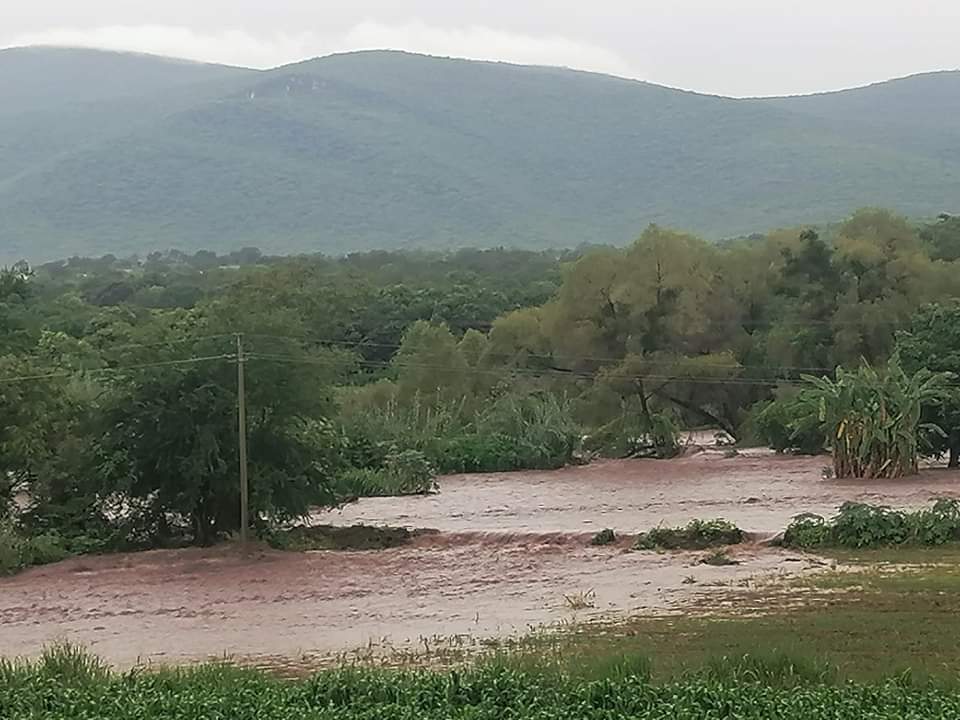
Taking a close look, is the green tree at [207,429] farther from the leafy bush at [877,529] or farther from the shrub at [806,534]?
the leafy bush at [877,529]

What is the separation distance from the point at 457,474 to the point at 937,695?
29304mm

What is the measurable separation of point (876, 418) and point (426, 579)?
1359cm

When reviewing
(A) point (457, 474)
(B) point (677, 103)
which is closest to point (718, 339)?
(A) point (457, 474)

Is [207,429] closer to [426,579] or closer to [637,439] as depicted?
[426,579]

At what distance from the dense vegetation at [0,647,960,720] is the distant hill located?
117207mm

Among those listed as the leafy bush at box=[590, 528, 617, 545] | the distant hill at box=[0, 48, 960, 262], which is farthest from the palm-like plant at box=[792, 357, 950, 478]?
the distant hill at box=[0, 48, 960, 262]

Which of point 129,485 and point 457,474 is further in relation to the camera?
point 457,474

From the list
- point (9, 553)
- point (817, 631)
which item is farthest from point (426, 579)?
point (817, 631)

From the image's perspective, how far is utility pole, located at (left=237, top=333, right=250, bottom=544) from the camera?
24719 millimetres

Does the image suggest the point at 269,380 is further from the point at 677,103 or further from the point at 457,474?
the point at 677,103

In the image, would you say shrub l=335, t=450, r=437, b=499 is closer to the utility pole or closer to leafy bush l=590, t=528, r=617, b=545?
the utility pole

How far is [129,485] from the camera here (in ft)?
85.3

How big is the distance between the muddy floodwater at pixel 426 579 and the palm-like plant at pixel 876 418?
767 mm

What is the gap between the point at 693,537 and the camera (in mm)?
24922
